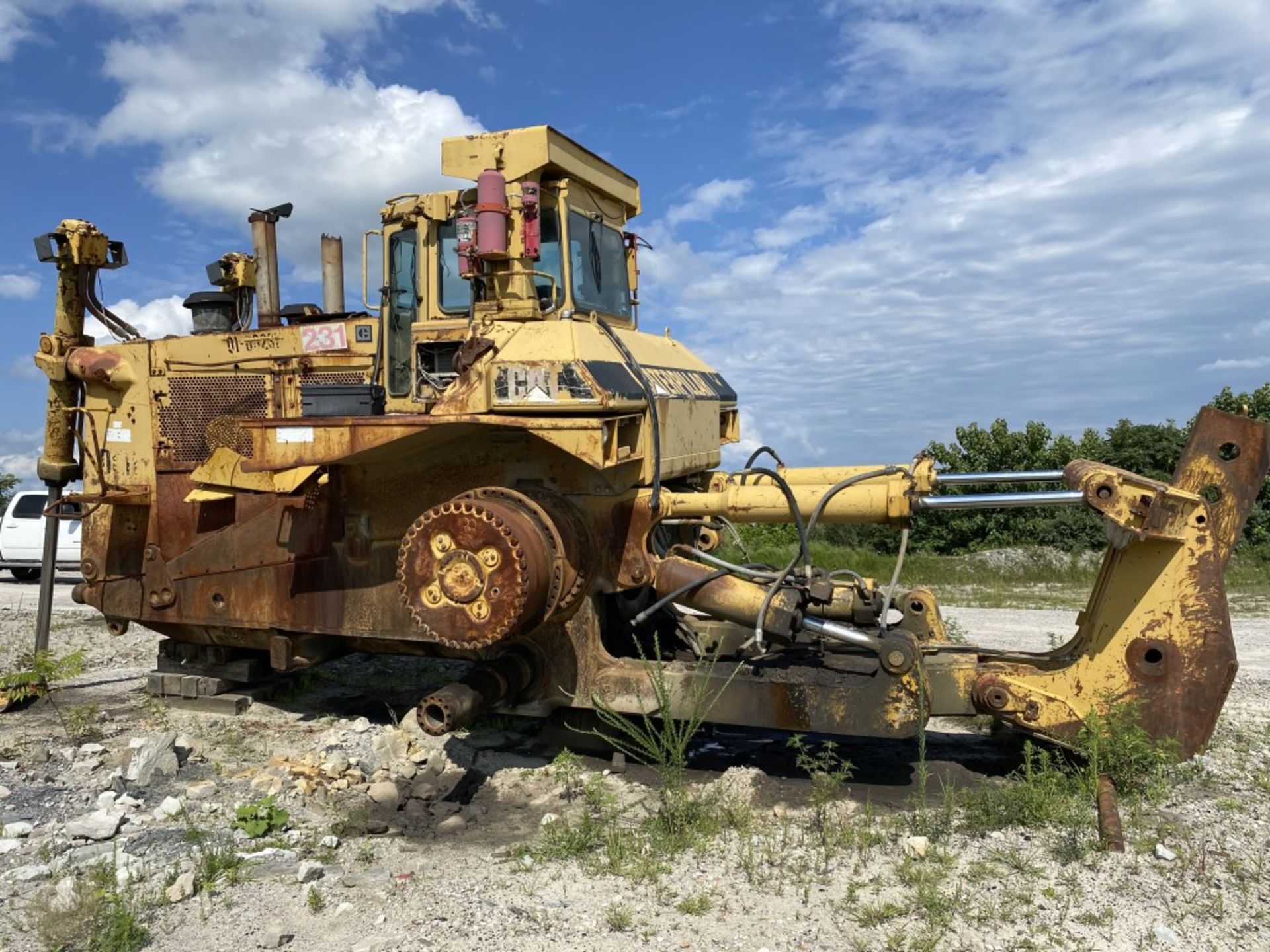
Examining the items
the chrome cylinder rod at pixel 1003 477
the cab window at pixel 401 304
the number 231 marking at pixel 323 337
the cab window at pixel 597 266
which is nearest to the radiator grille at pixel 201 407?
the number 231 marking at pixel 323 337

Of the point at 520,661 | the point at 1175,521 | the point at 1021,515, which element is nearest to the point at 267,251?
the point at 520,661

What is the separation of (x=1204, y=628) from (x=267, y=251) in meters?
7.19

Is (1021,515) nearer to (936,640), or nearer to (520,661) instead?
(936,640)

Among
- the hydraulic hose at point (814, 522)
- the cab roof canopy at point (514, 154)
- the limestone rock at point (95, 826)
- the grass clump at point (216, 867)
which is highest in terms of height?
the cab roof canopy at point (514, 154)

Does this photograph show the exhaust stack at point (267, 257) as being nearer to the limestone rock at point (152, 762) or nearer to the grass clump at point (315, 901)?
the limestone rock at point (152, 762)

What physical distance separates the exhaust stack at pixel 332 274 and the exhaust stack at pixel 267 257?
42 cm

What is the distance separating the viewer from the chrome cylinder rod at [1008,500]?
16.1ft

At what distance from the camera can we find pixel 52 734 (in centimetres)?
678

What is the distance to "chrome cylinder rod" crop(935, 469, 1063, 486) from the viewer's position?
5230mm

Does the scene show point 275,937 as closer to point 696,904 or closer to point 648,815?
point 696,904

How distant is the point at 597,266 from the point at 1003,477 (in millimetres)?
3060

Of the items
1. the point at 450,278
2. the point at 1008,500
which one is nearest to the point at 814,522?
the point at 1008,500

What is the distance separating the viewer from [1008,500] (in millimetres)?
4996

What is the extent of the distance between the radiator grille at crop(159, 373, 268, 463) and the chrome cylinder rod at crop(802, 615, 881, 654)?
14.2 ft
